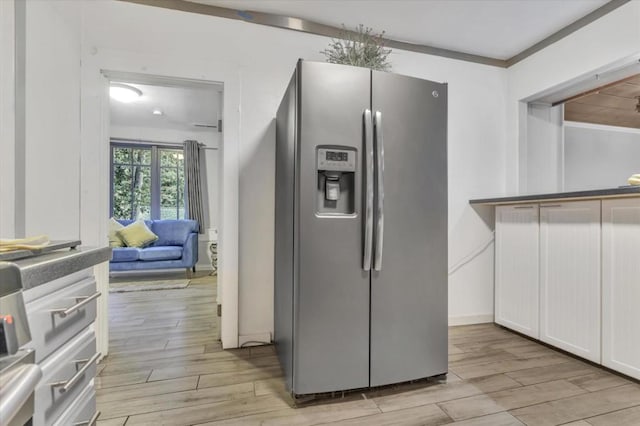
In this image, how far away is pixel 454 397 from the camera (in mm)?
1556

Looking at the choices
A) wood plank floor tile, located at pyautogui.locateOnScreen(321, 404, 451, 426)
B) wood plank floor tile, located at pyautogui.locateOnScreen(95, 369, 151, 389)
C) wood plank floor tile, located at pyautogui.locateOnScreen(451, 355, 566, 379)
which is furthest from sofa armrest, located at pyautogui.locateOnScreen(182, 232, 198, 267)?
wood plank floor tile, located at pyautogui.locateOnScreen(451, 355, 566, 379)

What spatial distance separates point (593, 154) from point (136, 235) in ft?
19.3

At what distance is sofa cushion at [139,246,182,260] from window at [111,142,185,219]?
130 cm

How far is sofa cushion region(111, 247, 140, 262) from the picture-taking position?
4.20 m

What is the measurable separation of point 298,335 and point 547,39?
3.09m

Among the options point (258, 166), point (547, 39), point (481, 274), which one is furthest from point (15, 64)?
point (547, 39)

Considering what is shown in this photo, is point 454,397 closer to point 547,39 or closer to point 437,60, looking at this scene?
point 437,60

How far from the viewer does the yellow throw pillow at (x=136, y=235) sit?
4.50m

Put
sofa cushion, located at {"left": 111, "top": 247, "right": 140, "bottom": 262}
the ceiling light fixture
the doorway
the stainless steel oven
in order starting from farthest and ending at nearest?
the doorway, sofa cushion, located at {"left": 111, "top": 247, "right": 140, "bottom": 262}, the ceiling light fixture, the stainless steel oven

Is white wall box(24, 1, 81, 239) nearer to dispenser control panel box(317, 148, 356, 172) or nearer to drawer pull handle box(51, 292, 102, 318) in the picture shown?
drawer pull handle box(51, 292, 102, 318)

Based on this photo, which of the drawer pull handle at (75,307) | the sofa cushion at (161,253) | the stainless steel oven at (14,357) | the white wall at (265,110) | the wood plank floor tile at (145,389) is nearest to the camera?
the stainless steel oven at (14,357)

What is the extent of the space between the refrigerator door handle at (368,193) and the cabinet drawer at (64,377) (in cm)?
113

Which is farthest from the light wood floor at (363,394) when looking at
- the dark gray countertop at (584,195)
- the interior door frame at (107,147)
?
the dark gray countertop at (584,195)

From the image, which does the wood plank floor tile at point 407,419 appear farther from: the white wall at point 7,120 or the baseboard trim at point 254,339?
the white wall at point 7,120
